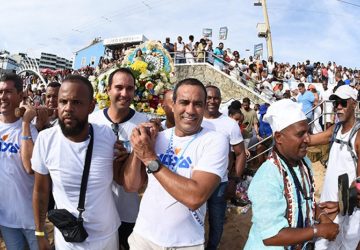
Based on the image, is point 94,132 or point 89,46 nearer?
point 94,132

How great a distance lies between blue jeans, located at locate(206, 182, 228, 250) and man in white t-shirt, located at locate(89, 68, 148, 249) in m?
1.16

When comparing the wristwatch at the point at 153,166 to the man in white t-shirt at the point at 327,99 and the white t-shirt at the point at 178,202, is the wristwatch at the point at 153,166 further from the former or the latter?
the man in white t-shirt at the point at 327,99

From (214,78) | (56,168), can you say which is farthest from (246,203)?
(214,78)

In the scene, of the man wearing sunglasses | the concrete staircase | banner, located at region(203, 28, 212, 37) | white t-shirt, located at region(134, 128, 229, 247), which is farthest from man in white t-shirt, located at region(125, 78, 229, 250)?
banner, located at region(203, 28, 212, 37)

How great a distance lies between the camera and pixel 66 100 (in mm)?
2191

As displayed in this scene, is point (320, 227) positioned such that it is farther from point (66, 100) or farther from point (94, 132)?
point (66, 100)

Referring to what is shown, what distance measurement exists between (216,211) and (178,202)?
1.91m

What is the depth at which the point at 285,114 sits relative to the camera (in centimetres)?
202

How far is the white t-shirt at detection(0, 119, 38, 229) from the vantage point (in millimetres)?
2812

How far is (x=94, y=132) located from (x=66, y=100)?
1.00 ft

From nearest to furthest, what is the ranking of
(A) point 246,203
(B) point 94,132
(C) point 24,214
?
(B) point 94,132 < (C) point 24,214 < (A) point 246,203

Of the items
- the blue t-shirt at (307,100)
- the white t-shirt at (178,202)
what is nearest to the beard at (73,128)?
the white t-shirt at (178,202)

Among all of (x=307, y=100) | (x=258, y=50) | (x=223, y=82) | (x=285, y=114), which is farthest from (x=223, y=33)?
(x=285, y=114)

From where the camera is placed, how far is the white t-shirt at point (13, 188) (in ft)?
9.23
